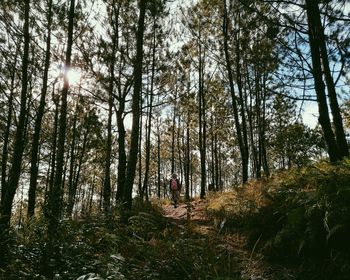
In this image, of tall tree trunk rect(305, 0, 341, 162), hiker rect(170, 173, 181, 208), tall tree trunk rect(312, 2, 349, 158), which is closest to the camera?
tall tree trunk rect(305, 0, 341, 162)

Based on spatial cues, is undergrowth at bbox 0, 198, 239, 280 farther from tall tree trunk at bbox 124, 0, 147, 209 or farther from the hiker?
the hiker

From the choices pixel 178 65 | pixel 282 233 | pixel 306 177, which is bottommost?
pixel 282 233

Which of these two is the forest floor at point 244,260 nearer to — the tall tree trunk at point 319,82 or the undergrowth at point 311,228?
the undergrowth at point 311,228

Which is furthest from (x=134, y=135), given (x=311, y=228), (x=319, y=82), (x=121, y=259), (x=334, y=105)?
(x=311, y=228)

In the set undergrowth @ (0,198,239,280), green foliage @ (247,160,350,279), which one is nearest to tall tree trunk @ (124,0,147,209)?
undergrowth @ (0,198,239,280)

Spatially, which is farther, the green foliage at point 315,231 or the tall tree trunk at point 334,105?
the tall tree trunk at point 334,105

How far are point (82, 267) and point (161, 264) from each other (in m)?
1.19

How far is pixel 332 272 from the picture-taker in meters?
4.41

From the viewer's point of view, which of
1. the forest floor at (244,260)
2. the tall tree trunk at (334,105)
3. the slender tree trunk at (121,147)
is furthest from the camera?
the slender tree trunk at (121,147)

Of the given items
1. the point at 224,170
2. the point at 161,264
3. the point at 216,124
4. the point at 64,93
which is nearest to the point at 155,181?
the point at 224,170

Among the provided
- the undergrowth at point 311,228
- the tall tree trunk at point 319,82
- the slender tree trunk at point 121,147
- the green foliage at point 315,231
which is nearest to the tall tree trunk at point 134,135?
the slender tree trunk at point 121,147

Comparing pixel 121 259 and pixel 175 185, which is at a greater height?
pixel 175 185

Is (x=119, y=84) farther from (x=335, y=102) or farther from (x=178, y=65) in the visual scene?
(x=335, y=102)

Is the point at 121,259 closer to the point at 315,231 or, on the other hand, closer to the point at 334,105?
the point at 315,231
